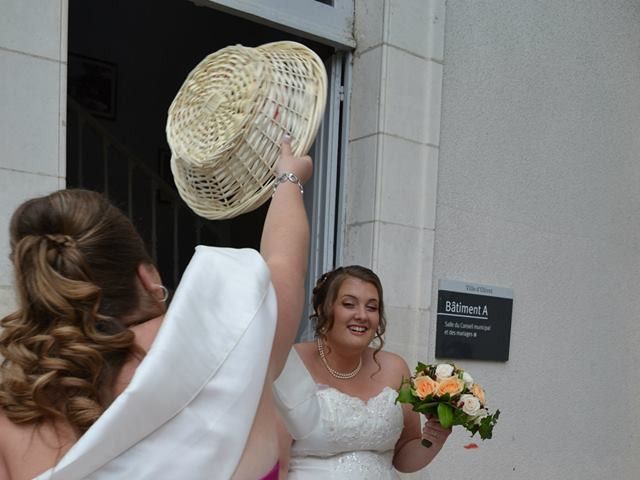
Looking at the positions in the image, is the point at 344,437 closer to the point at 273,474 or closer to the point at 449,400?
the point at 449,400

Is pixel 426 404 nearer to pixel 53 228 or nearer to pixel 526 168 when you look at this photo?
pixel 53 228

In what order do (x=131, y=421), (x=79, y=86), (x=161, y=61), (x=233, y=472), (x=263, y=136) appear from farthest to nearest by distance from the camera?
(x=161, y=61) < (x=79, y=86) < (x=263, y=136) < (x=233, y=472) < (x=131, y=421)

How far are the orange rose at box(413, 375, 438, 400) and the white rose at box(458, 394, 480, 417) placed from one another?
0.11 m

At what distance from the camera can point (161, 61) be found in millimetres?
6566

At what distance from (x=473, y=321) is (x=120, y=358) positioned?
343cm

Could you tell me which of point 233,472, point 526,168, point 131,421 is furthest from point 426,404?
point 526,168

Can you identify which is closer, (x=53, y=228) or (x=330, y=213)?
(x=53, y=228)

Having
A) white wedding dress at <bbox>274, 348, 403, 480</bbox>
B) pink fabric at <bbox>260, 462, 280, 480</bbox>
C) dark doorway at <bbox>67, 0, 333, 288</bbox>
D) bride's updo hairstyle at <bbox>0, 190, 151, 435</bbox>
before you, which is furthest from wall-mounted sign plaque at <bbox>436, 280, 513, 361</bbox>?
bride's updo hairstyle at <bbox>0, 190, 151, 435</bbox>

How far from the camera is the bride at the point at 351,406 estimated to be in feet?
8.40

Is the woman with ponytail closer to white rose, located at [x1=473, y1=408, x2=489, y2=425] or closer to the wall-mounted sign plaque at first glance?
white rose, located at [x1=473, y1=408, x2=489, y2=425]

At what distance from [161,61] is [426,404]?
5.21 m

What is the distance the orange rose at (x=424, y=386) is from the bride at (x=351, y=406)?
0.42 feet

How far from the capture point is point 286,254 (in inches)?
51.0

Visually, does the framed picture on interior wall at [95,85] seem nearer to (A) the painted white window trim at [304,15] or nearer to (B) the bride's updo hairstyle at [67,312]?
(A) the painted white window trim at [304,15]
